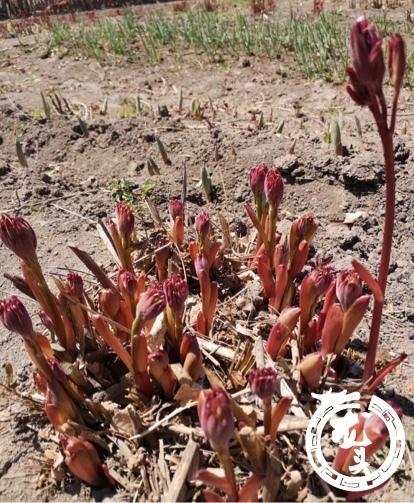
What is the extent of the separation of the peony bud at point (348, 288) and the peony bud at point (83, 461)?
2.99 ft

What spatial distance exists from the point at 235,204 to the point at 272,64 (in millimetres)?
3296

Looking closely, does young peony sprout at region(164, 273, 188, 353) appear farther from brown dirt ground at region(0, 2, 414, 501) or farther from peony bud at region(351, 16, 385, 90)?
peony bud at region(351, 16, 385, 90)

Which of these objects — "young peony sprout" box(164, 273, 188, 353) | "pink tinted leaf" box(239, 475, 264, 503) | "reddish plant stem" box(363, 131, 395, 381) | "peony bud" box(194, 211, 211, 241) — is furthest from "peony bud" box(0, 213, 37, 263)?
"reddish plant stem" box(363, 131, 395, 381)

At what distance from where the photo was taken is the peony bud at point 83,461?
155 cm

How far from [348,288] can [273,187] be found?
57 cm

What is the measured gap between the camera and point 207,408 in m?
1.25

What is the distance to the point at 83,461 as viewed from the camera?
61.9 inches

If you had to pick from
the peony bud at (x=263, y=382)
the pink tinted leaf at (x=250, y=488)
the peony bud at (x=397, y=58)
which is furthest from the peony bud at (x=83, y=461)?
the peony bud at (x=397, y=58)

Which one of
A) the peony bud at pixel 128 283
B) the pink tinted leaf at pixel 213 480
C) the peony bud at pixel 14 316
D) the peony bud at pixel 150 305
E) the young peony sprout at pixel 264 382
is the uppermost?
the peony bud at pixel 14 316

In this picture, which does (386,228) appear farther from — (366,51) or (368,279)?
(366,51)

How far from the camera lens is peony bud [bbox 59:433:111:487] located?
5.08 feet

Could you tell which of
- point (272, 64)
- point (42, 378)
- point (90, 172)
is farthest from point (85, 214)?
point (272, 64)

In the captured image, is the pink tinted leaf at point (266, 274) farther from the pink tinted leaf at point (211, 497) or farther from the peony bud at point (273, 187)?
the pink tinted leaf at point (211, 497)

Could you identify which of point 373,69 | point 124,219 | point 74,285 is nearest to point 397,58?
point 373,69
